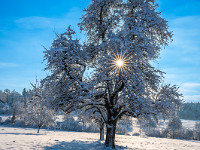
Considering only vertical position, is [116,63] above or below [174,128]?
above

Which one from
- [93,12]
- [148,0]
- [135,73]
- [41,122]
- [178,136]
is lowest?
[178,136]

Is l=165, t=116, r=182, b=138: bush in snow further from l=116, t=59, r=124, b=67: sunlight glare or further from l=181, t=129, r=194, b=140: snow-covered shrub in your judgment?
l=116, t=59, r=124, b=67: sunlight glare

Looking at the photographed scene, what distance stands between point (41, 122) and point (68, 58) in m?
28.5

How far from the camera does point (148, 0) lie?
50.0 feet

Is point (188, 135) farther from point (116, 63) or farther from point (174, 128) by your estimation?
point (116, 63)

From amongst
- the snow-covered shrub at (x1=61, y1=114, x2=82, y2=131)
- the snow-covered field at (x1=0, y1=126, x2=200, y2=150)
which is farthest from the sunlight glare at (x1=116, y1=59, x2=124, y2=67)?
the snow-covered shrub at (x1=61, y1=114, x2=82, y2=131)

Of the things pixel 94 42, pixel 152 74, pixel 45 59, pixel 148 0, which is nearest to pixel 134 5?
pixel 148 0

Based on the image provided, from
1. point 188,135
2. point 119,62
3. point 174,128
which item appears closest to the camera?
point 119,62

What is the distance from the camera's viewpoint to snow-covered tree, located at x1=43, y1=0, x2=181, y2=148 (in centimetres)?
1158

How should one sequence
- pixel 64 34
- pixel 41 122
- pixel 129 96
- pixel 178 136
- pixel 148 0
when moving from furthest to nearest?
pixel 178 136 < pixel 41 122 < pixel 148 0 < pixel 64 34 < pixel 129 96

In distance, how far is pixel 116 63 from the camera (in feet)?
37.6

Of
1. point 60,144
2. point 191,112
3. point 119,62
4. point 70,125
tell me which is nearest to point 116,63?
point 119,62

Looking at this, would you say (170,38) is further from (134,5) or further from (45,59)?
(45,59)

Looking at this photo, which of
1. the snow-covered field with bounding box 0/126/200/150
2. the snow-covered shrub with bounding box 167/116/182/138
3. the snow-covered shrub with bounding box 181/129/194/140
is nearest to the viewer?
the snow-covered field with bounding box 0/126/200/150
